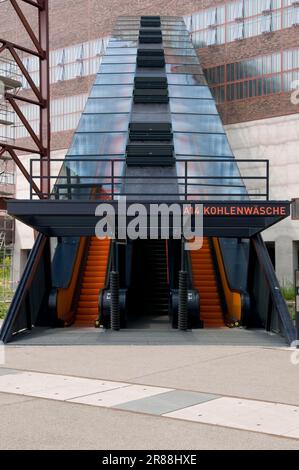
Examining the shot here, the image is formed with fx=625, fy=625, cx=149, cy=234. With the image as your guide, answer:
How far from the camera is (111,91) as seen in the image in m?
30.2

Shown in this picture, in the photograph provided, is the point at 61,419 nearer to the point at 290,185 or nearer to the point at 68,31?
the point at 290,185

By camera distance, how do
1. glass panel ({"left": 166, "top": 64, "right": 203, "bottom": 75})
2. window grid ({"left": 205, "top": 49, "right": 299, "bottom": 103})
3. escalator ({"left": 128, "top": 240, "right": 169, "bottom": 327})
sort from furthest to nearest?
window grid ({"left": 205, "top": 49, "right": 299, "bottom": 103})
glass panel ({"left": 166, "top": 64, "right": 203, "bottom": 75})
escalator ({"left": 128, "top": 240, "right": 169, "bottom": 327})

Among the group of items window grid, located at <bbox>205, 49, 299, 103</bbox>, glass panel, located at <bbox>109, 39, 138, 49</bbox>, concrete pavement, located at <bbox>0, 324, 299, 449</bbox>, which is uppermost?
glass panel, located at <bbox>109, 39, 138, 49</bbox>

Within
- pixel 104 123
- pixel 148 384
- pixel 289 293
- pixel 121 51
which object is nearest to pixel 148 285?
pixel 104 123

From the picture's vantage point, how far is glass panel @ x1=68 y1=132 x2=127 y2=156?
78.4 feet

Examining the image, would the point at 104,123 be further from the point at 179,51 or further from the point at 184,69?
the point at 179,51

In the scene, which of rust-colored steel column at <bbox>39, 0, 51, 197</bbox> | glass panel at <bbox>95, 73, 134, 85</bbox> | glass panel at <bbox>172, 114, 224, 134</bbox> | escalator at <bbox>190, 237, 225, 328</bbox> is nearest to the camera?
escalator at <bbox>190, 237, 225, 328</bbox>

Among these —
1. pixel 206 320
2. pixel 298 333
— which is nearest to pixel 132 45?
pixel 206 320

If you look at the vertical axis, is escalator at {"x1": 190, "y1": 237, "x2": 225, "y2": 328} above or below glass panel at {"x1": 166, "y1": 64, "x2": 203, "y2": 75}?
below

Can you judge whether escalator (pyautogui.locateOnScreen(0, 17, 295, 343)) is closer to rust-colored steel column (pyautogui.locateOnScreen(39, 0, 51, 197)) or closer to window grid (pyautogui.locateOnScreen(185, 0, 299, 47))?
rust-colored steel column (pyautogui.locateOnScreen(39, 0, 51, 197))

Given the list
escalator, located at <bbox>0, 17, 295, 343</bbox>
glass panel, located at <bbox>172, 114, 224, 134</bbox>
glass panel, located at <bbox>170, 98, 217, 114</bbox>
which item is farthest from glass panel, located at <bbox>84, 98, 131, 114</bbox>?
glass panel, located at <bbox>172, 114, 224, 134</bbox>

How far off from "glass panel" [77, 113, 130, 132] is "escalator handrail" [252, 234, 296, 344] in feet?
36.6

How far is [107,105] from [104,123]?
7.51ft

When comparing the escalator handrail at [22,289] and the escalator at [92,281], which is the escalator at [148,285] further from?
the escalator handrail at [22,289]
